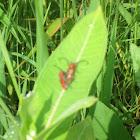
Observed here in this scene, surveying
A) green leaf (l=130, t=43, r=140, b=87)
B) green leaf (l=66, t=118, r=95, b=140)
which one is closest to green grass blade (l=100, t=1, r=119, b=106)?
green leaf (l=130, t=43, r=140, b=87)

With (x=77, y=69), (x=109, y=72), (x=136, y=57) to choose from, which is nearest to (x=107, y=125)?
(x=109, y=72)

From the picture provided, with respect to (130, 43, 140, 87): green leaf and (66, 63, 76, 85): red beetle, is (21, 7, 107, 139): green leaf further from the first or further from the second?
(130, 43, 140, 87): green leaf

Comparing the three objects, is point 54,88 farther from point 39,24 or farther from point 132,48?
point 132,48

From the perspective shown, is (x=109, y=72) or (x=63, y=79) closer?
(x=63, y=79)

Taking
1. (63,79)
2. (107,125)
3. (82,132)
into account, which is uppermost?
(63,79)

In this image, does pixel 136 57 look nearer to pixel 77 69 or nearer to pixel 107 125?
→ pixel 107 125

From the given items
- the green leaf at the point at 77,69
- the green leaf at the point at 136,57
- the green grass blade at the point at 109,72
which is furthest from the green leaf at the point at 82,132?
the green leaf at the point at 136,57

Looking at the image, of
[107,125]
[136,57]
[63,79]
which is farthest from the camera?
[136,57]
